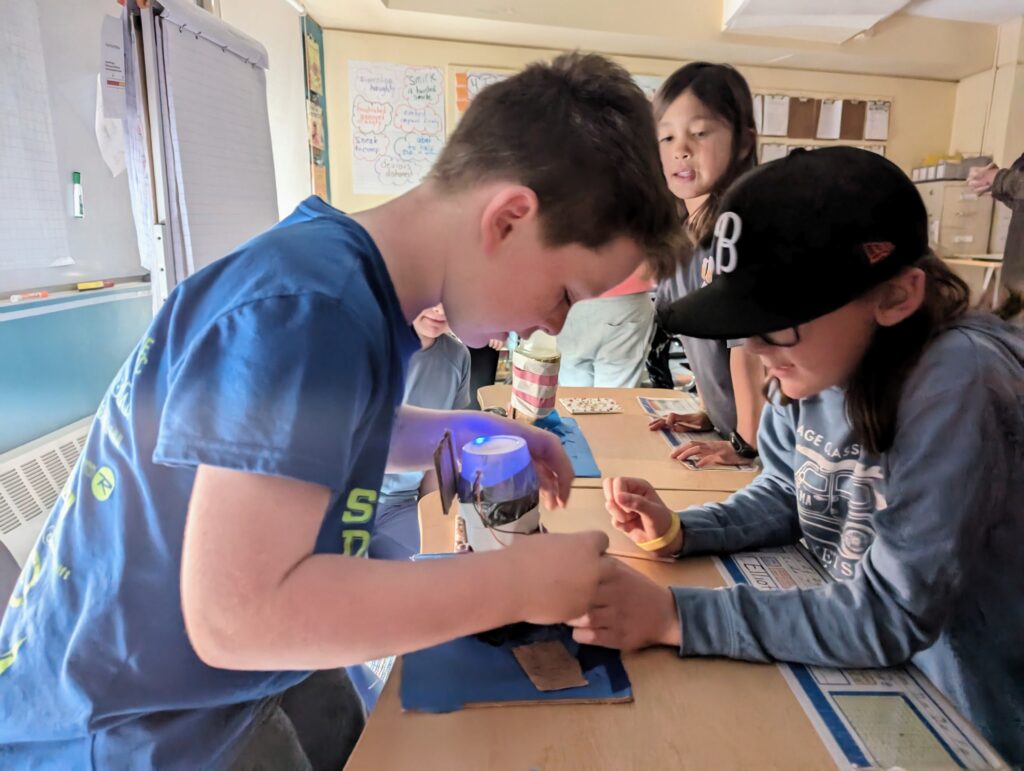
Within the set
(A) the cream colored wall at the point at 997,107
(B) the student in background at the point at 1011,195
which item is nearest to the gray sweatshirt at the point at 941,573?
(B) the student in background at the point at 1011,195

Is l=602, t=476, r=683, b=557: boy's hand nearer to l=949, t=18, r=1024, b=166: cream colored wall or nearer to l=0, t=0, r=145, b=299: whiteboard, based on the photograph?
l=0, t=0, r=145, b=299: whiteboard

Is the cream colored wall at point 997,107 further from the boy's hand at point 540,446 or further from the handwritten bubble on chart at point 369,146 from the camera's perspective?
the boy's hand at point 540,446

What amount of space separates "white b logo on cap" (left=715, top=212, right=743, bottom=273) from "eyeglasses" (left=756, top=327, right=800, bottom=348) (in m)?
0.09

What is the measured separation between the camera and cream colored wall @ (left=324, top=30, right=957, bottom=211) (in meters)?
3.47

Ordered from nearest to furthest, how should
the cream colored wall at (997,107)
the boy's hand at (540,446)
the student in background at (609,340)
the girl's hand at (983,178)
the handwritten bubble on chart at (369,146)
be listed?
the boy's hand at (540,446), the student in background at (609,340), the girl's hand at (983,178), the handwritten bubble on chart at (369,146), the cream colored wall at (997,107)

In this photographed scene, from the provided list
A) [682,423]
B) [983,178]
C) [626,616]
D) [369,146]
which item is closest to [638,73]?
[369,146]

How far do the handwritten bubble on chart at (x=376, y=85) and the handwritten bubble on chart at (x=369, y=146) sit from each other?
0.66 ft

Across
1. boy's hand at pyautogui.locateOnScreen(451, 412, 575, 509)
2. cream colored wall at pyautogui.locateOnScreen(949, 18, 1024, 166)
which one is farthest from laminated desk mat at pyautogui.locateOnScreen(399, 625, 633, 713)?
cream colored wall at pyautogui.locateOnScreen(949, 18, 1024, 166)

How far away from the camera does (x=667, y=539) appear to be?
821 mm

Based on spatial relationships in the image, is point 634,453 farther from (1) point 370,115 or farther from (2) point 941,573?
(1) point 370,115

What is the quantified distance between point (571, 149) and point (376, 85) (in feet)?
11.1

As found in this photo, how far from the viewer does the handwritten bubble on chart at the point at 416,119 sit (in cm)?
361

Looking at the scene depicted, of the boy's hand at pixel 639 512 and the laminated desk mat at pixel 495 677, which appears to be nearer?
the laminated desk mat at pixel 495 677

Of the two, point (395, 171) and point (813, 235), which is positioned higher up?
point (395, 171)
